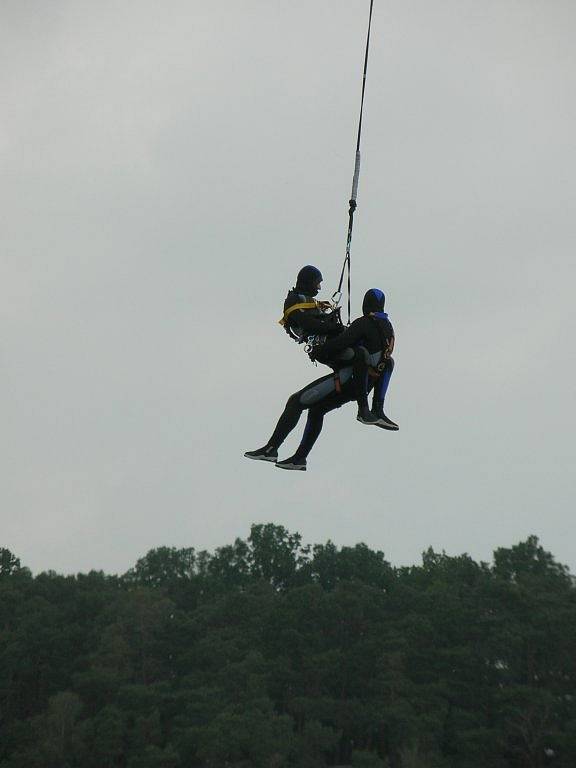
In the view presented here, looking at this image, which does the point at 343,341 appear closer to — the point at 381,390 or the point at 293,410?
the point at 381,390

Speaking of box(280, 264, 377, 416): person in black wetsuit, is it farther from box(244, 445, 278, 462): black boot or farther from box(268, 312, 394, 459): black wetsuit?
box(244, 445, 278, 462): black boot

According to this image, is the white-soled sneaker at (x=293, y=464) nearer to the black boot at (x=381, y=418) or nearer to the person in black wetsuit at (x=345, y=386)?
the person in black wetsuit at (x=345, y=386)

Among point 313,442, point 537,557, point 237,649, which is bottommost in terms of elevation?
point 313,442

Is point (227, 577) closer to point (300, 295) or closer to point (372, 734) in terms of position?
point (372, 734)

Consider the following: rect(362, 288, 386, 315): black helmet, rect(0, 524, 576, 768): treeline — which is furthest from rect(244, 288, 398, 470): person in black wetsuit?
rect(0, 524, 576, 768): treeline

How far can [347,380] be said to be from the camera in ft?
45.9

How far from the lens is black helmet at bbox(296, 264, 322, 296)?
45.3 ft

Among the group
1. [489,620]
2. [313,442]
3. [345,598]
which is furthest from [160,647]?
[313,442]

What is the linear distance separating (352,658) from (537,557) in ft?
79.0

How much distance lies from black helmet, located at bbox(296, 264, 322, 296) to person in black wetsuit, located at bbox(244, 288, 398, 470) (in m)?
0.65

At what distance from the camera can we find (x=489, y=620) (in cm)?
6362

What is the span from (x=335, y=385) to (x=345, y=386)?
0.12 m

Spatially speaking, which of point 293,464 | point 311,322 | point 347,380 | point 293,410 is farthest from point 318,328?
point 293,464

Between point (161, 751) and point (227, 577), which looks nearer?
point (161, 751)
